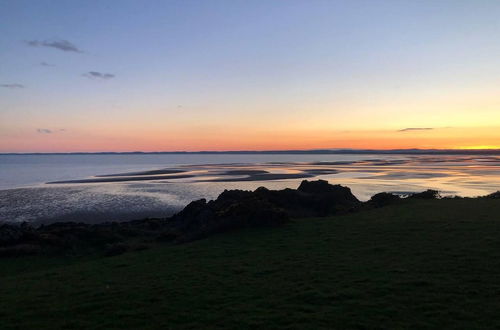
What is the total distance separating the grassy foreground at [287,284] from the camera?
9.98 m

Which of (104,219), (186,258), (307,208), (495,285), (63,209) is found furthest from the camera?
(63,209)

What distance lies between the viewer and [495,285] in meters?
11.3

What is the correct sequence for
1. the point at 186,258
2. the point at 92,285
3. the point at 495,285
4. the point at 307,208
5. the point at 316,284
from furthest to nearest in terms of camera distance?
the point at 307,208 < the point at 186,258 < the point at 92,285 < the point at 316,284 < the point at 495,285

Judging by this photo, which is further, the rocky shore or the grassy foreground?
the rocky shore

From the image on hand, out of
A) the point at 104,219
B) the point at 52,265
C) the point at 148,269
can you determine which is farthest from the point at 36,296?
the point at 104,219

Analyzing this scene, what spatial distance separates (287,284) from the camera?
12523 mm

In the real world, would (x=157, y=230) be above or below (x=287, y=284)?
below

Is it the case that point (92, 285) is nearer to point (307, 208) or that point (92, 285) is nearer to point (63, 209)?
point (307, 208)

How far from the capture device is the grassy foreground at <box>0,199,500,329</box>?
9.98 meters

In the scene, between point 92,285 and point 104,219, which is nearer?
point 92,285

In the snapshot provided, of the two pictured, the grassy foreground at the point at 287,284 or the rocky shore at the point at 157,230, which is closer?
the grassy foreground at the point at 287,284

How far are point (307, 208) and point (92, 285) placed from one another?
19.7 metres

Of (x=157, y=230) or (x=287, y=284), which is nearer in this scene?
(x=287, y=284)

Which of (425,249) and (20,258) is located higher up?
(425,249)
